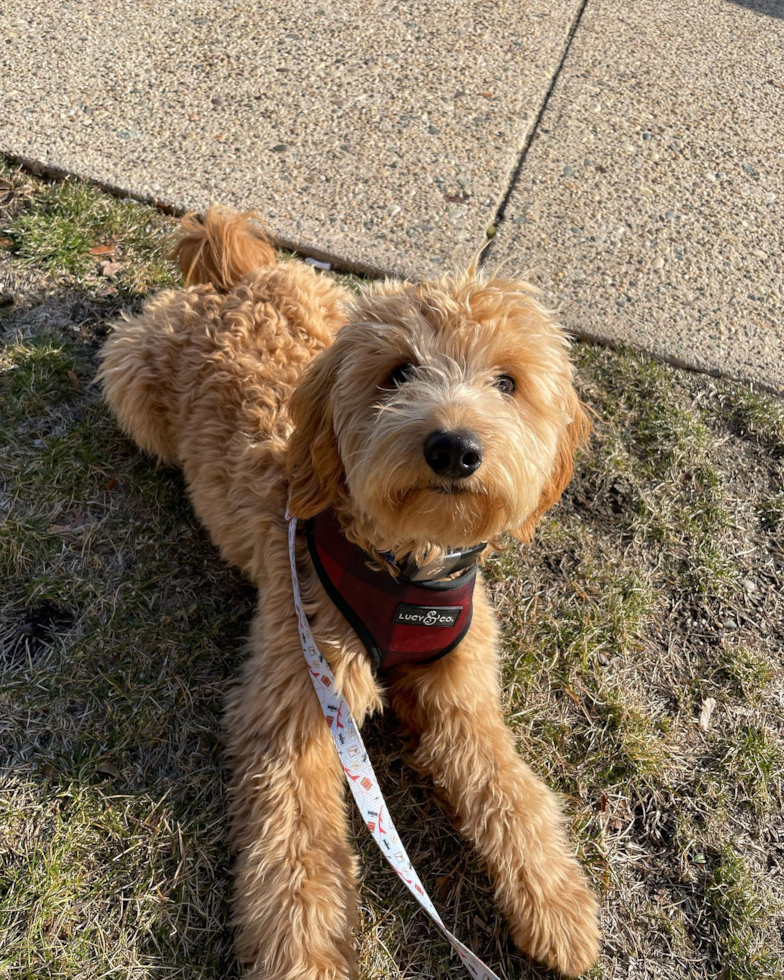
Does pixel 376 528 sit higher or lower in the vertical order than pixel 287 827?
higher

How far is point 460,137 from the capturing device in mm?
5031

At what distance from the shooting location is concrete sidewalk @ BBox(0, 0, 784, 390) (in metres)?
4.39

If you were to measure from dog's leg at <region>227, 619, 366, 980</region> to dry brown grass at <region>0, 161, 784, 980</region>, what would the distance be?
0.55 ft

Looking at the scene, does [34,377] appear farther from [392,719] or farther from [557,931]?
[557,931]

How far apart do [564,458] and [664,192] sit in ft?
10.6

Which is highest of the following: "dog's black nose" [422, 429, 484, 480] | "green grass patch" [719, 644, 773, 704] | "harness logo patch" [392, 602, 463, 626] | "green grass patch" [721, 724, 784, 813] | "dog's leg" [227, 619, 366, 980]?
"dog's black nose" [422, 429, 484, 480]

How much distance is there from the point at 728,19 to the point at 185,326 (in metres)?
5.88

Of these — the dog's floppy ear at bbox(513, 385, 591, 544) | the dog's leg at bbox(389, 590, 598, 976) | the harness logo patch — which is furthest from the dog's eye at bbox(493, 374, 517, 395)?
the dog's leg at bbox(389, 590, 598, 976)

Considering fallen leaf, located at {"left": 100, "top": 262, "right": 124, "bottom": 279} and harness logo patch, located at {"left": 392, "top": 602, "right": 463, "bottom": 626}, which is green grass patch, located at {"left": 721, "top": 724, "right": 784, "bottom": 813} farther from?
fallen leaf, located at {"left": 100, "top": 262, "right": 124, "bottom": 279}

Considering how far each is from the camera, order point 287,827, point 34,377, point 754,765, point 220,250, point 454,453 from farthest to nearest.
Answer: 1. point 34,377
2. point 220,250
3. point 754,765
4. point 287,827
5. point 454,453

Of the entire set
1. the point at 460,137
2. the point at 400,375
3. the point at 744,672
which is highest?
the point at 460,137

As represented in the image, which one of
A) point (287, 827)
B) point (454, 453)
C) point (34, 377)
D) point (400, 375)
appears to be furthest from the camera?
point (34, 377)

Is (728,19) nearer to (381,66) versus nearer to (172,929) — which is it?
(381,66)

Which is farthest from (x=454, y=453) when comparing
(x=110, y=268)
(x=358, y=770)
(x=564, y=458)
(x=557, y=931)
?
(x=110, y=268)
